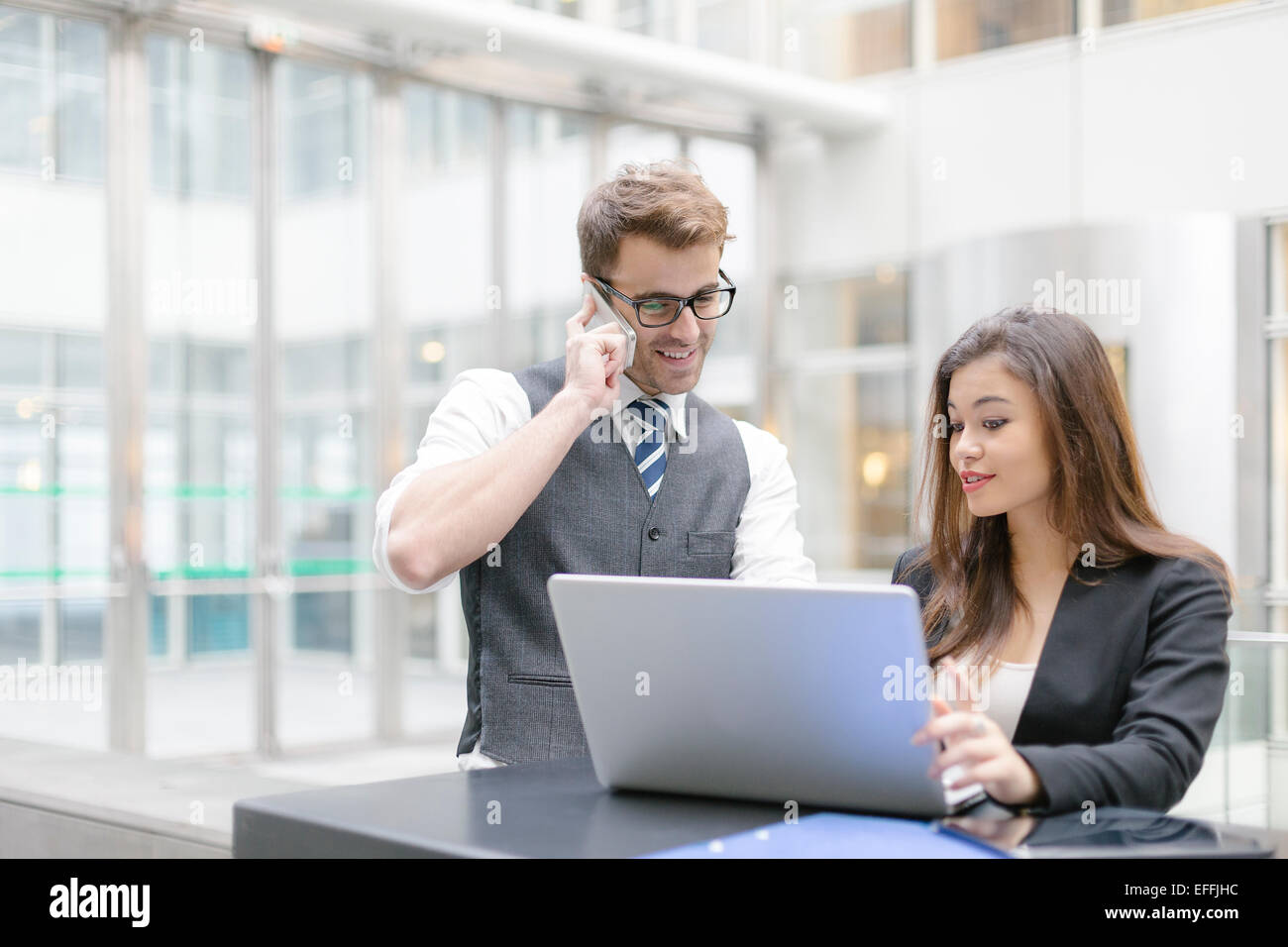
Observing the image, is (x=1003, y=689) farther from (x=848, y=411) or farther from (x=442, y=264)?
(x=848, y=411)

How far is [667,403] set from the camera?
224 centimetres

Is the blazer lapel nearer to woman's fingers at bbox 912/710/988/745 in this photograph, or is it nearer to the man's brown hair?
woman's fingers at bbox 912/710/988/745

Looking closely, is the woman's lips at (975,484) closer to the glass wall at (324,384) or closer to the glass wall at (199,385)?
the glass wall at (199,385)

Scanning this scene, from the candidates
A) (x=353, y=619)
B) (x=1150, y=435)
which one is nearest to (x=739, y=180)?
(x=1150, y=435)

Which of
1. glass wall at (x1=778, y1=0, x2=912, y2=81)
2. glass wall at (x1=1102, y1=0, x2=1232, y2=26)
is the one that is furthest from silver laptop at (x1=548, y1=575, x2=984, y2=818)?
glass wall at (x1=778, y1=0, x2=912, y2=81)

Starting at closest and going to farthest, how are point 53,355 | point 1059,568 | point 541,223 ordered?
point 1059,568, point 53,355, point 541,223

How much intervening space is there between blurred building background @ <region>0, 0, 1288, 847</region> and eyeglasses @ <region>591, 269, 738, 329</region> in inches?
171

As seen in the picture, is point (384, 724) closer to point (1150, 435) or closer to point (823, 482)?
point (823, 482)

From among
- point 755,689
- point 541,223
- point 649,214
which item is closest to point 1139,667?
point 755,689

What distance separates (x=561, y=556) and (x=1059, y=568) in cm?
77

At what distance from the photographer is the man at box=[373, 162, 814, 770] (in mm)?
1939

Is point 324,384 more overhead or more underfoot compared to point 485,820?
more overhead

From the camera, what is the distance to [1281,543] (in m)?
6.64

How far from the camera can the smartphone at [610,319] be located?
6.99ft
